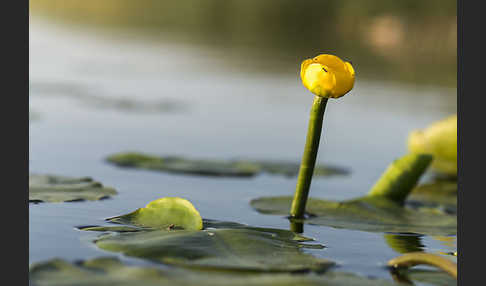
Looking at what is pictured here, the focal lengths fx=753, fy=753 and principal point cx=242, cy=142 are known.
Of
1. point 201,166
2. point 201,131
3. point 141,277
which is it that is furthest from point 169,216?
point 201,131

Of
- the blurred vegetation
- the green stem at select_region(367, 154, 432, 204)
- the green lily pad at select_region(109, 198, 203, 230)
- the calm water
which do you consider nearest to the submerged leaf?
the calm water

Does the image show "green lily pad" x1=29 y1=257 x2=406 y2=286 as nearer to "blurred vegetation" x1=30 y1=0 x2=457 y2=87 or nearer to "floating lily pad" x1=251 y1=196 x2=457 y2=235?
"floating lily pad" x1=251 y1=196 x2=457 y2=235

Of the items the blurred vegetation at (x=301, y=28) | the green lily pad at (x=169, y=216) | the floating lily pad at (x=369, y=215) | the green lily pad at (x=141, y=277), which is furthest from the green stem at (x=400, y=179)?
the blurred vegetation at (x=301, y=28)

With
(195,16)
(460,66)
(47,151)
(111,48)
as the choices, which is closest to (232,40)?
A: (111,48)

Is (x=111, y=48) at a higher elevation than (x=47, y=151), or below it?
higher

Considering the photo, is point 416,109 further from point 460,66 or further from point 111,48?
point 111,48

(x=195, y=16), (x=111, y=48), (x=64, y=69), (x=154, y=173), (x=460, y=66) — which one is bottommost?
(x=154, y=173)
